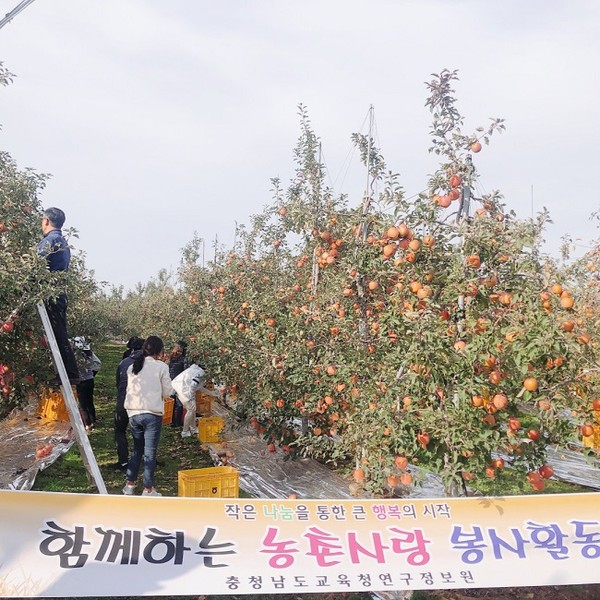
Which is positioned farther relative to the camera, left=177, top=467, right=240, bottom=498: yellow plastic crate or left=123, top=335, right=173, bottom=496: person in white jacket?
left=123, top=335, right=173, bottom=496: person in white jacket

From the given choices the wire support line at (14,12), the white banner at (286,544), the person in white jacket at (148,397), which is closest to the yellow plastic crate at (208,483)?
the person in white jacket at (148,397)

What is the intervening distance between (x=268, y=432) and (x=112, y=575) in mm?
3994

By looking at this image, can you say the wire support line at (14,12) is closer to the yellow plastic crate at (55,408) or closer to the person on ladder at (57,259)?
the person on ladder at (57,259)

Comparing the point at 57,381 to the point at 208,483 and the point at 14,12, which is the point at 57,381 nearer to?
the point at 208,483

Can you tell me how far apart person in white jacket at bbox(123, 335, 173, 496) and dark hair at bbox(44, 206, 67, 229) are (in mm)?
1432

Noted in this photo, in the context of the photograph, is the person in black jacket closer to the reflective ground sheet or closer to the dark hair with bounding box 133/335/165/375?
the reflective ground sheet

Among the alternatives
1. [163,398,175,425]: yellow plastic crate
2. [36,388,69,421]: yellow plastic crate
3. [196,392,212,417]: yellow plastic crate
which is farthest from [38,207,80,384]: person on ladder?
[196,392,212,417]: yellow plastic crate

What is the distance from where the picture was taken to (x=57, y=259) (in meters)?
5.06

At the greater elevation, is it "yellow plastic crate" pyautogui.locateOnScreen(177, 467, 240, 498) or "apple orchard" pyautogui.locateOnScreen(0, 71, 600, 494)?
"apple orchard" pyautogui.locateOnScreen(0, 71, 600, 494)

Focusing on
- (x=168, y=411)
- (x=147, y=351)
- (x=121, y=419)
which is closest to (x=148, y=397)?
(x=147, y=351)

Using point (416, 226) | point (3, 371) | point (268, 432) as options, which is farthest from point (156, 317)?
point (416, 226)

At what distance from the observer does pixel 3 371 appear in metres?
5.13

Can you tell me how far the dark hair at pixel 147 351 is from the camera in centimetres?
A: 565

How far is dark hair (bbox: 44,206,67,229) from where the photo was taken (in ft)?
16.9
